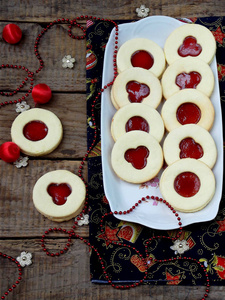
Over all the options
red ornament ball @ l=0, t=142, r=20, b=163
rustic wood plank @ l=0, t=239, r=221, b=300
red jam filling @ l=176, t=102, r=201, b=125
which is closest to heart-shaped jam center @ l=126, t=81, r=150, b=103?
red jam filling @ l=176, t=102, r=201, b=125

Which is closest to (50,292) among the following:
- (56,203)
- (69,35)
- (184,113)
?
(56,203)

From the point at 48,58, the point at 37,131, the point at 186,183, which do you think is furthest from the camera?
the point at 48,58

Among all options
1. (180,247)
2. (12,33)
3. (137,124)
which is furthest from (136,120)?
(12,33)

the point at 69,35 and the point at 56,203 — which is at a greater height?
the point at 69,35

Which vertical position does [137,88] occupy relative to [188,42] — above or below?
below

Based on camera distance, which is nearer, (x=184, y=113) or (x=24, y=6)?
(x=184, y=113)

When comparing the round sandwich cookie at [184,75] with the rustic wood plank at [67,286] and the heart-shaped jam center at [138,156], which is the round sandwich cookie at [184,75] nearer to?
the heart-shaped jam center at [138,156]

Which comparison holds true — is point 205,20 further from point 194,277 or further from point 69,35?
point 194,277

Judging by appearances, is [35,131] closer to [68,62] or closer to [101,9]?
[68,62]
